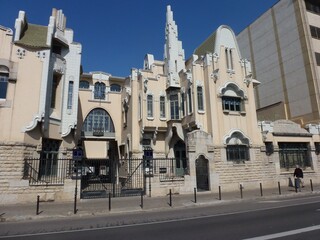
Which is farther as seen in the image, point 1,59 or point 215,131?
point 215,131

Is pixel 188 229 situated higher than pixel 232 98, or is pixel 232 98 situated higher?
pixel 232 98

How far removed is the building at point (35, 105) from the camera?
643 inches

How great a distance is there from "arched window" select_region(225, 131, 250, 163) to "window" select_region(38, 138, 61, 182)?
14.9m

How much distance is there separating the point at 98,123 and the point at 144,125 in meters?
7.79

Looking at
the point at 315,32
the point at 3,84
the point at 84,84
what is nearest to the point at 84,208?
the point at 3,84

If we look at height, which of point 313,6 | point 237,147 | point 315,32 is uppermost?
point 313,6

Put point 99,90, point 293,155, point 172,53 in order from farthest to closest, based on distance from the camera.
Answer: point 99,90, point 172,53, point 293,155

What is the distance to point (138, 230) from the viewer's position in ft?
27.2

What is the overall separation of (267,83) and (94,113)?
2728cm

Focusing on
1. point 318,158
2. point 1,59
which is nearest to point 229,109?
point 318,158

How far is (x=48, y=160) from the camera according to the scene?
1859 cm

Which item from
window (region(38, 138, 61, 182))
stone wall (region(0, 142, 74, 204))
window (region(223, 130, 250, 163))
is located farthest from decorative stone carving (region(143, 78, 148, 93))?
stone wall (region(0, 142, 74, 204))

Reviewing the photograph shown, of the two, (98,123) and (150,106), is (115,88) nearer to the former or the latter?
(98,123)

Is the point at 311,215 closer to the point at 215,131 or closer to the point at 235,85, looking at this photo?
the point at 215,131
